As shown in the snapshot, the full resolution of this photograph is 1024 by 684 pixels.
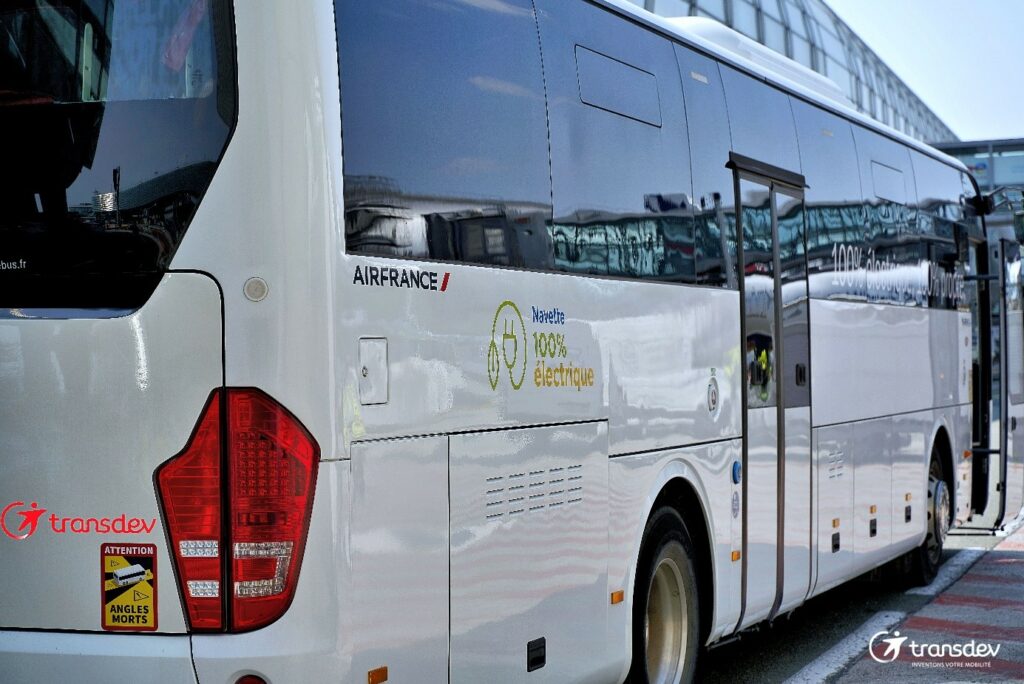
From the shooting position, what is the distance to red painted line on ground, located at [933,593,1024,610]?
11.3 m

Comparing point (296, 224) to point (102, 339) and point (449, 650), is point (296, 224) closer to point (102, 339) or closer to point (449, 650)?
point (102, 339)

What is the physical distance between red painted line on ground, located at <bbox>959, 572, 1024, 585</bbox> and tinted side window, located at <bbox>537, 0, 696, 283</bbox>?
6.34m

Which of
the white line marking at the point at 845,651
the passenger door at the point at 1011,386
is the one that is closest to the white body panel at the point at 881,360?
the passenger door at the point at 1011,386

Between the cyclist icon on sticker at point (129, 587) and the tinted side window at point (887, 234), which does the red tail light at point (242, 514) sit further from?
the tinted side window at point (887, 234)

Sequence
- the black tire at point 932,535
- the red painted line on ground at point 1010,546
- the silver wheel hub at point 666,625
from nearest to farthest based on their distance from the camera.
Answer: the silver wheel hub at point 666,625, the black tire at point 932,535, the red painted line on ground at point 1010,546

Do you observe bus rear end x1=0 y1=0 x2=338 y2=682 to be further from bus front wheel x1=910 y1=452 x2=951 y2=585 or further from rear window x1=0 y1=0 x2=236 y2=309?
bus front wheel x1=910 y1=452 x2=951 y2=585

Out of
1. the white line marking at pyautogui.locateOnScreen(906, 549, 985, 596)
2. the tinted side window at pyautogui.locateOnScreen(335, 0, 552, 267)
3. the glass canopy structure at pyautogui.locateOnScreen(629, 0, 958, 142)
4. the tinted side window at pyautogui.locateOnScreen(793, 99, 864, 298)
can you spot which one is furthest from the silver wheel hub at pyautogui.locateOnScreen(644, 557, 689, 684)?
the glass canopy structure at pyautogui.locateOnScreen(629, 0, 958, 142)

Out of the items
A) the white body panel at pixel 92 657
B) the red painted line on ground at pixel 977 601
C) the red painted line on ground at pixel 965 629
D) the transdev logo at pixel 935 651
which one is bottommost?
the red painted line on ground at pixel 977 601

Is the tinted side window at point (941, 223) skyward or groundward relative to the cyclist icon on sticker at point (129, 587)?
skyward

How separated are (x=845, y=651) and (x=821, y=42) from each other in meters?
29.6

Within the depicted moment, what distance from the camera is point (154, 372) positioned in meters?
4.48

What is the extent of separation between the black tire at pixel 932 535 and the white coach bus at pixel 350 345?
17.6ft

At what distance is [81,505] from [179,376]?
510 mm

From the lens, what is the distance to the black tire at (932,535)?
40.9 feet
